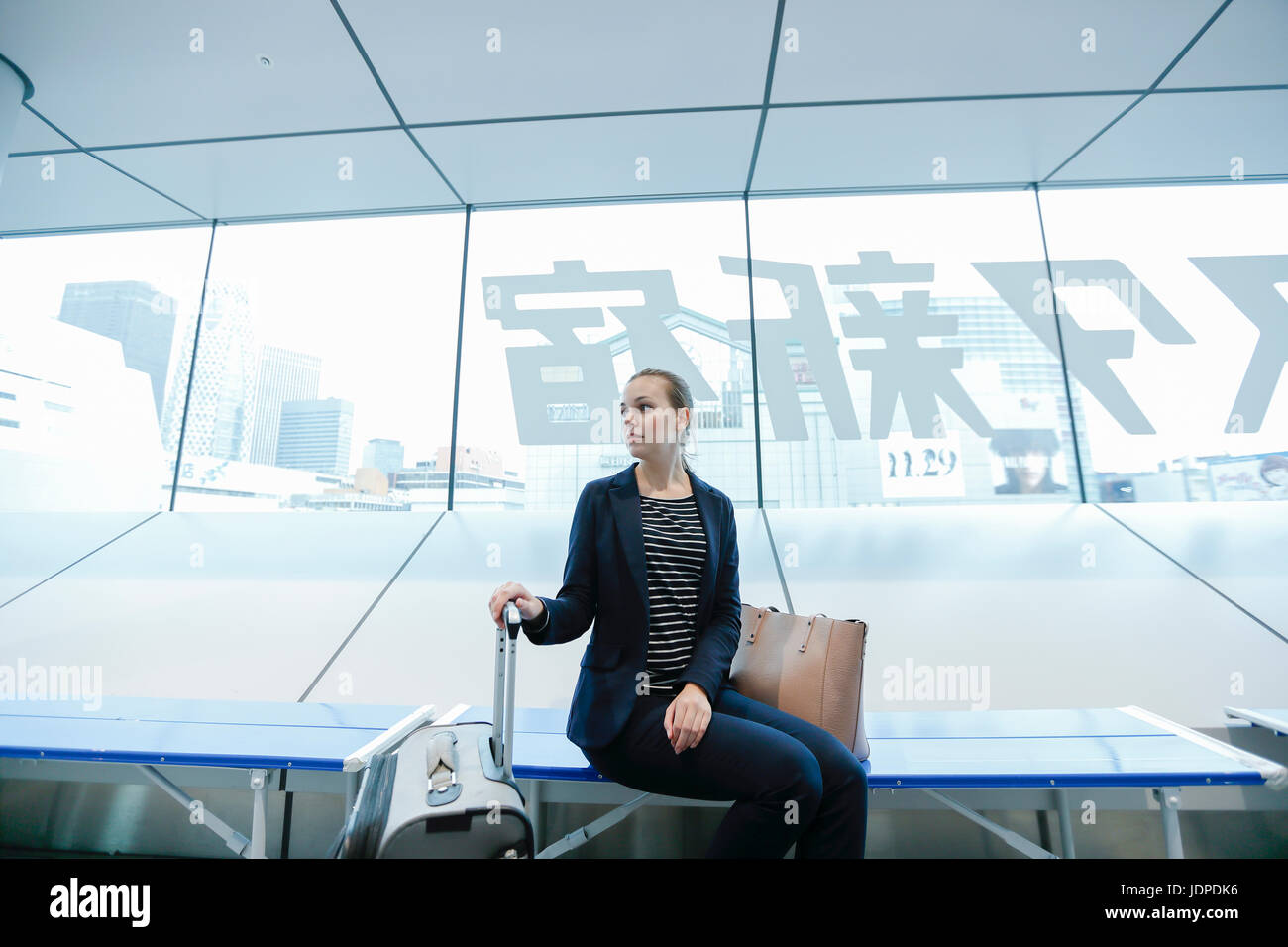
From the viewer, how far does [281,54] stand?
262 cm

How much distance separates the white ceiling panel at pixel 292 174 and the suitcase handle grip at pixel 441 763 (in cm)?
330

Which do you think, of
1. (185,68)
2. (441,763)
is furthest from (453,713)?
(185,68)

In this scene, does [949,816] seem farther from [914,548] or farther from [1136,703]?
[914,548]

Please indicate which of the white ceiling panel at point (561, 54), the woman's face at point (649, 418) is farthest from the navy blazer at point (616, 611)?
the white ceiling panel at point (561, 54)

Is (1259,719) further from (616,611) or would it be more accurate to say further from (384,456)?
(384,456)

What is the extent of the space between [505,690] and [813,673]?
2.57 feet

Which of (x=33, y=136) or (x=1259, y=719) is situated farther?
(x=33, y=136)

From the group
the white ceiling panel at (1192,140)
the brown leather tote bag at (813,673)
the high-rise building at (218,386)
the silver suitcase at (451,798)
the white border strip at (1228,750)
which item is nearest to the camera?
the silver suitcase at (451,798)

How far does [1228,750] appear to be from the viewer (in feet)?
4.84

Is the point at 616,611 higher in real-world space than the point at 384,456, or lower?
lower

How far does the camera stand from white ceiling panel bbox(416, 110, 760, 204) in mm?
3104

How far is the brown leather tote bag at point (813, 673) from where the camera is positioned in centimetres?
141

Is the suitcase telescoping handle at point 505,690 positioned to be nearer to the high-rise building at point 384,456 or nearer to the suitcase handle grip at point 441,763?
the suitcase handle grip at point 441,763
